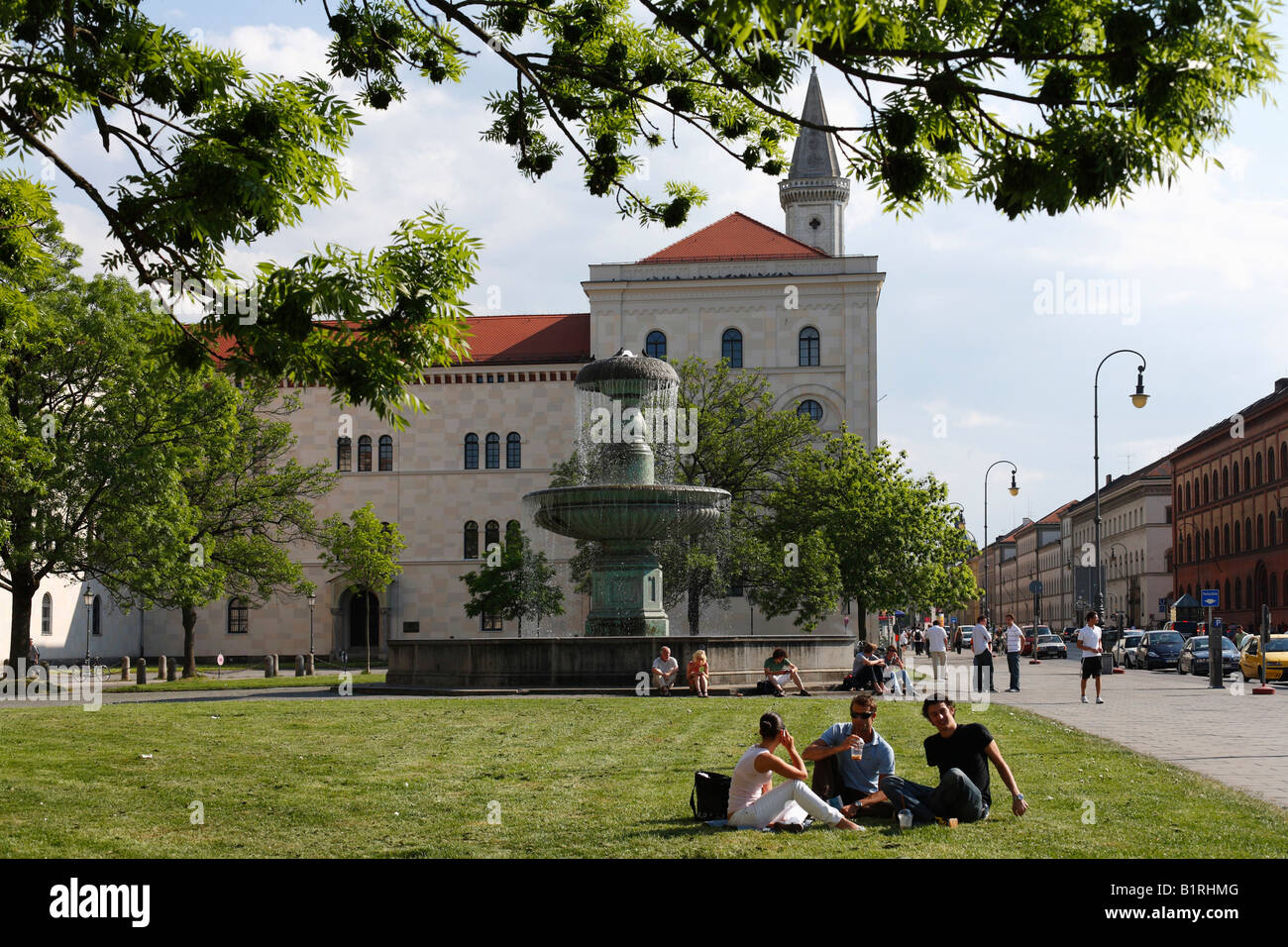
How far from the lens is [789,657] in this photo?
1127 inches

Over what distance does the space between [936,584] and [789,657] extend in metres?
24.1

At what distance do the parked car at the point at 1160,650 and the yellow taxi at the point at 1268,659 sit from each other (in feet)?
16.8

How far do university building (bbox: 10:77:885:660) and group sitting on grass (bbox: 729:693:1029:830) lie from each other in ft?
167

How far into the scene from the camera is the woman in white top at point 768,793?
10.1 meters

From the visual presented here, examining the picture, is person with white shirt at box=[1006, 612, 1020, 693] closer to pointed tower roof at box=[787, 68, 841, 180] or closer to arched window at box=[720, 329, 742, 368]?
arched window at box=[720, 329, 742, 368]

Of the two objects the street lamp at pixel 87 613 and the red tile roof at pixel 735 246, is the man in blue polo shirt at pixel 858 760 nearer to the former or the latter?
the street lamp at pixel 87 613

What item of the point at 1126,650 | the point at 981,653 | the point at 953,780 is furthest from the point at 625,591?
the point at 1126,650

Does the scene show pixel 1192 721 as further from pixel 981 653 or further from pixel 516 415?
pixel 516 415

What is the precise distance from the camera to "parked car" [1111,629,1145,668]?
51656 mm

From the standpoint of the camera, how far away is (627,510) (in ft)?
86.5

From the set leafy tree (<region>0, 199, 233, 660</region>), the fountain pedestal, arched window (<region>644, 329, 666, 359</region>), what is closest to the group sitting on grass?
the fountain pedestal

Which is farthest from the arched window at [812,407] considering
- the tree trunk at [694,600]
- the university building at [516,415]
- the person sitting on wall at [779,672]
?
the person sitting on wall at [779,672]
